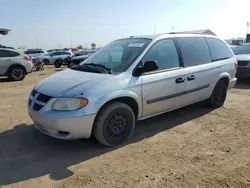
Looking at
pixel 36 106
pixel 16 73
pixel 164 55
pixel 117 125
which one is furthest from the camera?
pixel 16 73

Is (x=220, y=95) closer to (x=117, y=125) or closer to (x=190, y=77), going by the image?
(x=190, y=77)

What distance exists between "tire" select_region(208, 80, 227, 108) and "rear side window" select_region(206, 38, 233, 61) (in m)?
0.59

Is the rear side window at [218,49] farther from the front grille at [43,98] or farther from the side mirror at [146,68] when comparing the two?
the front grille at [43,98]

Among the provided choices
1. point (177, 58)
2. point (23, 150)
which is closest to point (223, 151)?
point (177, 58)

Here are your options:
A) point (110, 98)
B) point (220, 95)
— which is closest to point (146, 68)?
point (110, 98)

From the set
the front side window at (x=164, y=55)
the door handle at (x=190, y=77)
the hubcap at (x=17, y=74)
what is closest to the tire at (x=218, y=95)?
the door handle at (x=190, y=77)

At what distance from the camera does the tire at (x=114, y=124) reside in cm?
405

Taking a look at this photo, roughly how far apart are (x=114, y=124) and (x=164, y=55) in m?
1.63

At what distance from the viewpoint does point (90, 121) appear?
3.93 metres

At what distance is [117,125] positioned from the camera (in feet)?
14.1

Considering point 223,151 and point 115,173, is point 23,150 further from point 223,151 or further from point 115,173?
point 223,151

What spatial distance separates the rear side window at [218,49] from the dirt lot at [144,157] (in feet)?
4.58

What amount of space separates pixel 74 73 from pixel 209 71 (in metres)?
2.87

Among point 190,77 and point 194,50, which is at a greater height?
point 194,50
